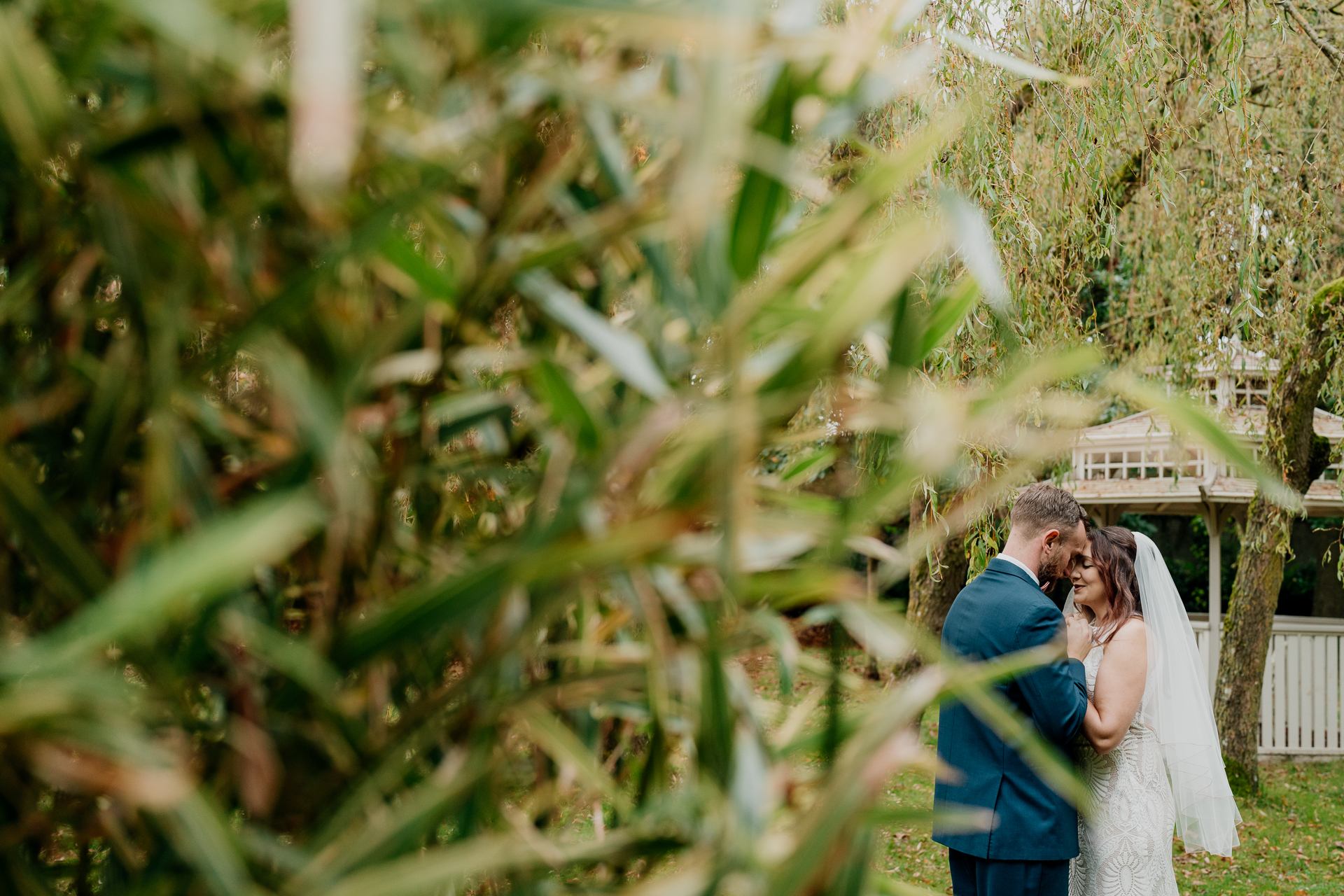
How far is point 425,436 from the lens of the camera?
0.60m

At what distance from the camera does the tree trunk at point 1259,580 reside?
289 inches

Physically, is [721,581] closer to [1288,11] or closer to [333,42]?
[333,42]

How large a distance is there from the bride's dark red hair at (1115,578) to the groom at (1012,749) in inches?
15.9

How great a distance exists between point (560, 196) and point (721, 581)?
0.86 ft

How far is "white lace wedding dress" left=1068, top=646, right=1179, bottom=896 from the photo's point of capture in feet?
12.0

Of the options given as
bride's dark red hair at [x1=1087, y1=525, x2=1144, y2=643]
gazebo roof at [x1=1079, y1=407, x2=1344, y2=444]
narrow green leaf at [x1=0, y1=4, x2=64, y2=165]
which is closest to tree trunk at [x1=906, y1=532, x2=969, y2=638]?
gazebo roof at [x1=1079, y1=407, x2=1344, y2=444]

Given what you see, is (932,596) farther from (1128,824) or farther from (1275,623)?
(1128,824)

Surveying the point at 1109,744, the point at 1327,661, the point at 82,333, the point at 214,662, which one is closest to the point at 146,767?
the point at 214,662

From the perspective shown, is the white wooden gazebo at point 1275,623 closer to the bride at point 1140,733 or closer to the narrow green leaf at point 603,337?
the bride at point 1140,733

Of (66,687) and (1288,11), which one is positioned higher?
(1288,11)

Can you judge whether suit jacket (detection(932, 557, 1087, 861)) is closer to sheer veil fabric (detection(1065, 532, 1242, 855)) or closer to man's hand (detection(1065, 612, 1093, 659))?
man's hand (detection(1065, 612, 1093, 659))

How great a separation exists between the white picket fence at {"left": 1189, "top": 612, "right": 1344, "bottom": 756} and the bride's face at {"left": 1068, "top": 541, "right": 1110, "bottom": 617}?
7518mm

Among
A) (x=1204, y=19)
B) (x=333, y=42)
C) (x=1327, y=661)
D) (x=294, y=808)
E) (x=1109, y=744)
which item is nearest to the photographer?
(x=333, y=42)

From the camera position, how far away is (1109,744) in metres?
3.57
